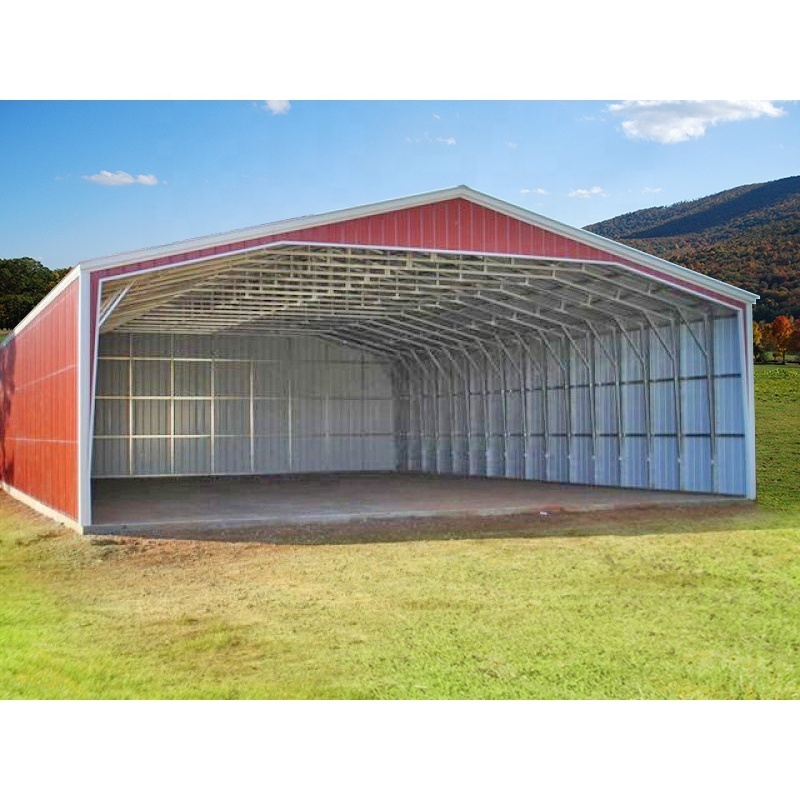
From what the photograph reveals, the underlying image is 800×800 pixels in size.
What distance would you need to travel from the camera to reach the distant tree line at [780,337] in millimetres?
54906

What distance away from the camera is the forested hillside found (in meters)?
57.4

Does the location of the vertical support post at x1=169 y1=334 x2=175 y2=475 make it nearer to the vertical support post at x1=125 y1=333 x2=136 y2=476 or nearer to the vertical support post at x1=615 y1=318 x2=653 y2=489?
the vertical support post at x1=125 y1=333 x2=136 y2=476

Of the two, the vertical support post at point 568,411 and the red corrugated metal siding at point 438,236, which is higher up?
the red corrugated metal siding at point 438,236

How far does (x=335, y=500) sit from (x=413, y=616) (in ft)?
40.9

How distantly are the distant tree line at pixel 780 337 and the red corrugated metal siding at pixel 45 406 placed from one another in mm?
41175

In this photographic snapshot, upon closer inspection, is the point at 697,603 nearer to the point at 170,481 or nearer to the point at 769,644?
the point at 769,644

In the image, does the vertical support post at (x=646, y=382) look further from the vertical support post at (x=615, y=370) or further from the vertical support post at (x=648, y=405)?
the vertical support post at (x=615, y=370)

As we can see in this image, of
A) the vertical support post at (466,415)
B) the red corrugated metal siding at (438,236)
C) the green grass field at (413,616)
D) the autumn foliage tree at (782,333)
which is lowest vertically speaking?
the green grass field at (413,616)

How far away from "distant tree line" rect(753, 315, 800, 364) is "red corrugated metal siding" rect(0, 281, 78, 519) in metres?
41.2

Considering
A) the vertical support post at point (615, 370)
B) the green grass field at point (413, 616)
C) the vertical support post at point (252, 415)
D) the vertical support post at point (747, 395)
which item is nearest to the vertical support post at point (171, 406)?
the vertical support post at point (252, 415)

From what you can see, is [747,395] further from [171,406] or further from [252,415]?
[171,406]

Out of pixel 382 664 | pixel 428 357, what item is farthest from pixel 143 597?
pixel 428 357

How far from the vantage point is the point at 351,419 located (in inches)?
1544
